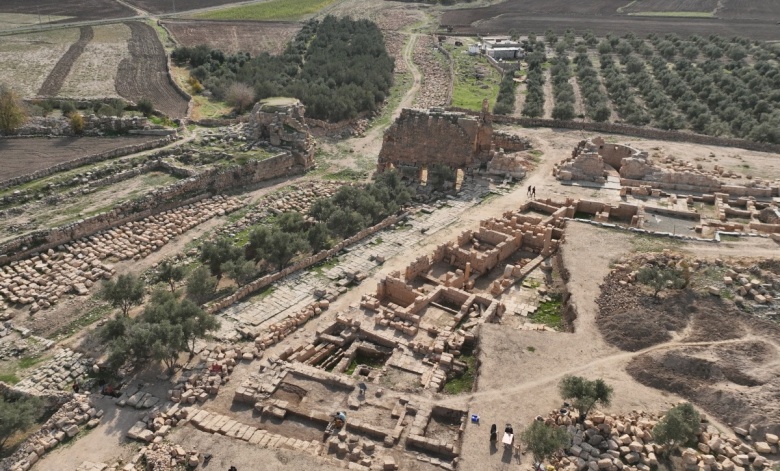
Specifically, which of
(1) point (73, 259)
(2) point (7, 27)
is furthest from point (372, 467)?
(2) point (7, 27)

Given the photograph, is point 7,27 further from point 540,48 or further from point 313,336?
point 313,336

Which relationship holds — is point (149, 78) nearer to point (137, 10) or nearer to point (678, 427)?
point (137, 10)

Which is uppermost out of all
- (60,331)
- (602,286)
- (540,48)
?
(540,48)

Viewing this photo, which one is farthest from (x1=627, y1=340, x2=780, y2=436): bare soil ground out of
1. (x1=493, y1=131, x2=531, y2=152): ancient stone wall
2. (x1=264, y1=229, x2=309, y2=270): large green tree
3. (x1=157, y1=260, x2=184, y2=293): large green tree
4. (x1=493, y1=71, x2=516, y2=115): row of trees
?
(x1=493, y1=71, x2=516, y2=115): row of trees

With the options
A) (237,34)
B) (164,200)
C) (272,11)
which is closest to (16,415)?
(164,200)

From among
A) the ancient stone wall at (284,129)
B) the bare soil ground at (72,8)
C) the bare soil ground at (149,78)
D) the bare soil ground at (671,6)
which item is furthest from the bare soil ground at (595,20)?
the ancient stone wall at (284,129)

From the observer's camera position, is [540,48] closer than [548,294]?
No

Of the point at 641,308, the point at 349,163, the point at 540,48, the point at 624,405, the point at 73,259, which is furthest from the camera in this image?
the point at 540,48

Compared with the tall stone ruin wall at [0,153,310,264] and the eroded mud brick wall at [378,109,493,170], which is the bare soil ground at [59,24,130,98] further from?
the eroded mud brick wall at [378,109,493,170]

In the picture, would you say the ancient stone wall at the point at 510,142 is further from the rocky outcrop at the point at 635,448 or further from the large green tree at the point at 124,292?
the rocky outcrop at the point at 635,448
